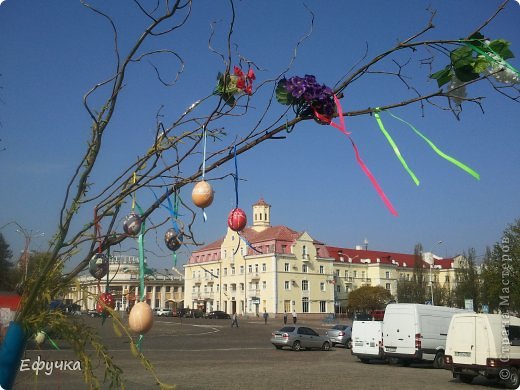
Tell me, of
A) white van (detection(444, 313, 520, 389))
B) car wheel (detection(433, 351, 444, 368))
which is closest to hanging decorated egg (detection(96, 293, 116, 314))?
white van (detection(444, 313, 520, 389))

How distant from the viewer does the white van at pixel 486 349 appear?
44.3 feet

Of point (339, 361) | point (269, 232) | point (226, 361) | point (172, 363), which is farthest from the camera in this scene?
point (269, 232)

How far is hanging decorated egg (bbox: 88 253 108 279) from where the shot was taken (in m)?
2.45

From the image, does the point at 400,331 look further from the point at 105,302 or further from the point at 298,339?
the point at 105,302

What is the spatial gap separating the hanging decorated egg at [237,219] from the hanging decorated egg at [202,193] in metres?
0.42

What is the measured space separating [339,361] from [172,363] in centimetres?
723

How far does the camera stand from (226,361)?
18.3 metres

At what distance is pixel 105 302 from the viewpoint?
2.53 meters

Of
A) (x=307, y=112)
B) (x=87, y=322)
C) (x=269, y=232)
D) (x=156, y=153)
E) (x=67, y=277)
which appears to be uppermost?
(x=269, y=232)

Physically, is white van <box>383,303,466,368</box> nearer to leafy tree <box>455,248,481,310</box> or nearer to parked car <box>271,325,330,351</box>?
parked car <box>271,325,330,351</box>

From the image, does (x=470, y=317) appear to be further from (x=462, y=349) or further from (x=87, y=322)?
(x=87, y=322)

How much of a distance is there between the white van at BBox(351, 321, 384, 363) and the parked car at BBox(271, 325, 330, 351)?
542 cm

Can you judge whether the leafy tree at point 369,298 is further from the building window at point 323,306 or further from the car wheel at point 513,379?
the car wheel at point 513,379

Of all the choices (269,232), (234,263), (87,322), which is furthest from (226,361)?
(234,263)
